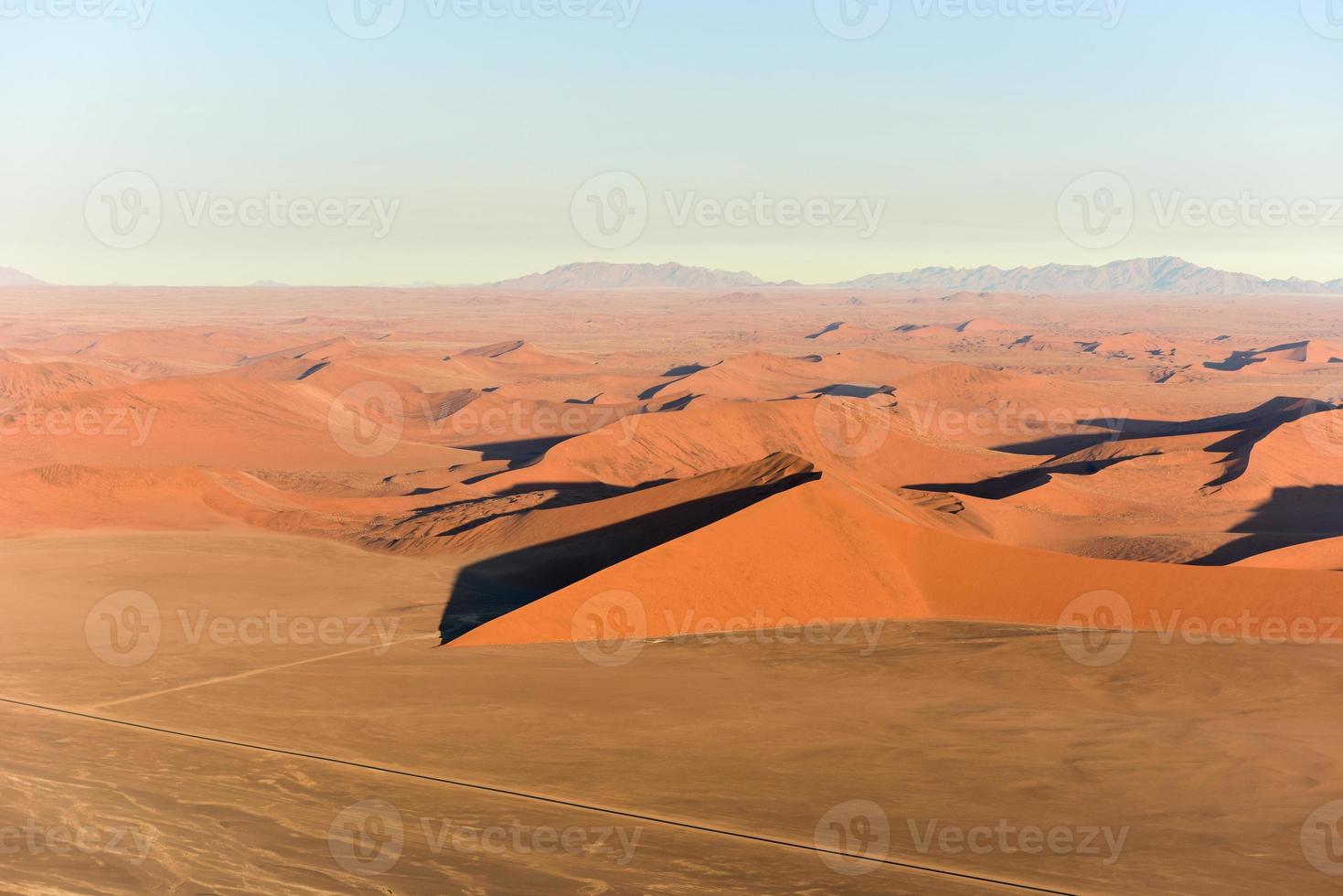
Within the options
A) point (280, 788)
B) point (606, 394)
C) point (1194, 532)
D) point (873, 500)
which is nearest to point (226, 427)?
point (606, 394)

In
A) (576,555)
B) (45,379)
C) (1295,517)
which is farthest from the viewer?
(45,379)

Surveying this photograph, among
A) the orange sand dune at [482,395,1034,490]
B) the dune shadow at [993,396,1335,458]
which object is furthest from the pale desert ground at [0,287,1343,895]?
the dune shadow at [993,396,1335,458]

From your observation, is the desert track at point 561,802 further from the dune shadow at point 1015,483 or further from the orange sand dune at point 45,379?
the orange sand dune at point 45,379

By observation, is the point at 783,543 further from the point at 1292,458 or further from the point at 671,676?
the point at 1292,458

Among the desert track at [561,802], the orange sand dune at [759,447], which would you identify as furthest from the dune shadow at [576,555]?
the orange sand dune at [759,447]

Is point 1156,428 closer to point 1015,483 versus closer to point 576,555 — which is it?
point 1015,483

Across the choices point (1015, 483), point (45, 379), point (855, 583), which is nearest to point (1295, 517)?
point (1015, 483)
